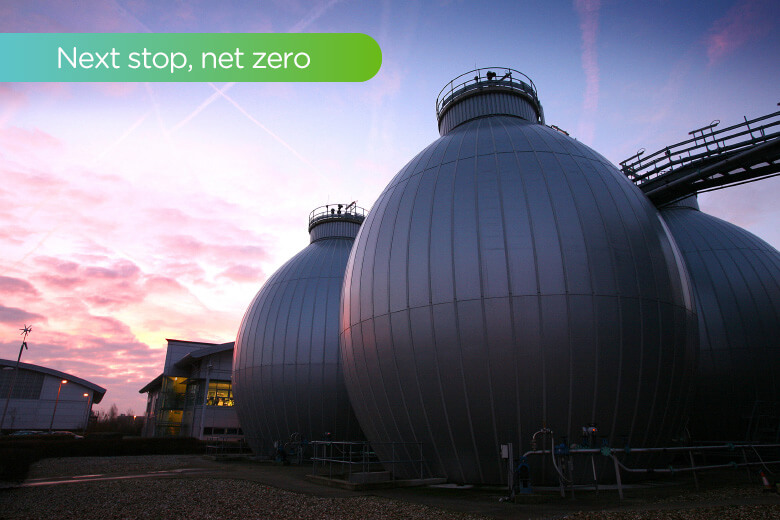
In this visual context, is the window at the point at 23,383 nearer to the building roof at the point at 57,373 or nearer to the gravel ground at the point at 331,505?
the building roof at the point at 57,373

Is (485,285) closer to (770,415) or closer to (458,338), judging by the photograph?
(458,338)

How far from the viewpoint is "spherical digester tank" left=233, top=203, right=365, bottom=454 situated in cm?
2061

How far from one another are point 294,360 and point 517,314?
13.5m

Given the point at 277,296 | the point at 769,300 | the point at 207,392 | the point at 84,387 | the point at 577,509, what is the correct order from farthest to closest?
the point at 84,387 < the point at 207,392 < the point at 277,296 < the point at 769,300 < the point at 577,509

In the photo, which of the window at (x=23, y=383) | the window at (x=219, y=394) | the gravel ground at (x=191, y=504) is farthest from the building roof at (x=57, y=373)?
the gravel ground at (x=191, y=504)

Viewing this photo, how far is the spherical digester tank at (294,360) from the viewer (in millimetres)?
20609

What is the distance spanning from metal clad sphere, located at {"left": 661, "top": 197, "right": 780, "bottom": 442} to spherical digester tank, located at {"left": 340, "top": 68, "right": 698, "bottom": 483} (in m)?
6.71

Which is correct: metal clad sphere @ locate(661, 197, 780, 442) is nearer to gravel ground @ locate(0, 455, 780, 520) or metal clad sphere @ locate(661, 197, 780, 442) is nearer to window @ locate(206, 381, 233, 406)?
gravel ground @ locate(0, 455, 780, 520)

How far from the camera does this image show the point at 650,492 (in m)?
10.2

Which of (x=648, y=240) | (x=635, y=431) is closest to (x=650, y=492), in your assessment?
(x=635, y=431)

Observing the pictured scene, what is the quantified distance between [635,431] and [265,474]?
12673 mm

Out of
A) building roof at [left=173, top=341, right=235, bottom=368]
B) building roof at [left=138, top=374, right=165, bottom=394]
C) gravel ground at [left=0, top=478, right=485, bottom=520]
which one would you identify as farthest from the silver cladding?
building roof at [left=138, top=374, right=165, bottom=394]

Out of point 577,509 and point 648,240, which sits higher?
point 648,240

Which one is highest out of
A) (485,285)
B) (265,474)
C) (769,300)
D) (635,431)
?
(769,300)
